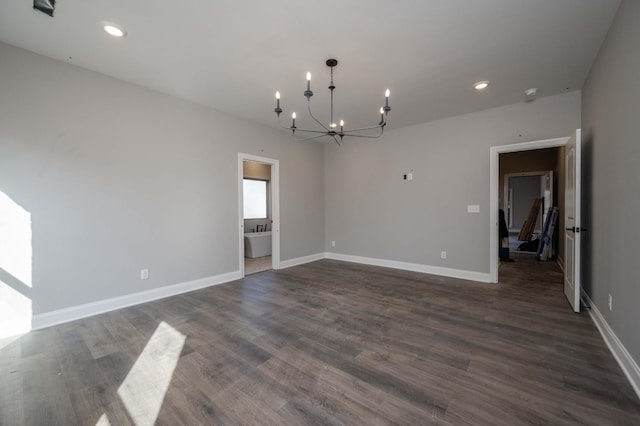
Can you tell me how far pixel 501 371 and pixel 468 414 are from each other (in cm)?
63

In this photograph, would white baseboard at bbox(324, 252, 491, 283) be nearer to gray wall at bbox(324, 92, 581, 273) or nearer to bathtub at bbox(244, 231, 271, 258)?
gray wall at bbox(324, 92, 581, 273)

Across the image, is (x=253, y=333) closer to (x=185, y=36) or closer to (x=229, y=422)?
(x=229, y=422)

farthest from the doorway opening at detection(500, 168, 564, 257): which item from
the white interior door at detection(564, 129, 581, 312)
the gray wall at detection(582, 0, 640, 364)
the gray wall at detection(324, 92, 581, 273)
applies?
the gray wall at detection(582, 0, 640, 364)

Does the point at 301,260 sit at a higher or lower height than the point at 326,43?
lower

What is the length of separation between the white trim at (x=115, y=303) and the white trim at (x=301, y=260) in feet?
4.50

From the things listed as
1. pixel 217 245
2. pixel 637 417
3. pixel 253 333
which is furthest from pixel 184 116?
pixel 637 417

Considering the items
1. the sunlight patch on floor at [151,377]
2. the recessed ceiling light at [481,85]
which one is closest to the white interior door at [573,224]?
the recessed ceiling light at [481,85]

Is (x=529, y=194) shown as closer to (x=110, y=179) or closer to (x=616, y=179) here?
(x=616, y=179)

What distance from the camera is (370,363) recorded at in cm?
214

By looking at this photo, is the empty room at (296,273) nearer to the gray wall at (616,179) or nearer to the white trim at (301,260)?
the gray wall at (616,179)

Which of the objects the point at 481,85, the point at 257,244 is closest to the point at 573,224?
the point at 481,85

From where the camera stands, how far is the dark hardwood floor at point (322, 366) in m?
1.64

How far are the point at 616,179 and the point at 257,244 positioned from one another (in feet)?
20.1

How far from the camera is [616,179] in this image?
2254 millimetres
